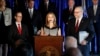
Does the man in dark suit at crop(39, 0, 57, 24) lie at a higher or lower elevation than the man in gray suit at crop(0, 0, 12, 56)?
higher

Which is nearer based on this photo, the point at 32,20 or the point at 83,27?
the point at 83,27

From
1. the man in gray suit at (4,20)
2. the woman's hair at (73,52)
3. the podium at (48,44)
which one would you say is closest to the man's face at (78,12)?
the podium at (48,44)

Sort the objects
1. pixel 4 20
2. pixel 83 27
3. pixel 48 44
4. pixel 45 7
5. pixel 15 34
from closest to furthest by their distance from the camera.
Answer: pixel 48 44 < pixel 83 27 < pixel 15 34 < pixel 4 20 < pixel 45 7

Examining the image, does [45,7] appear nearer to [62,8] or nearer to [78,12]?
[62,8]

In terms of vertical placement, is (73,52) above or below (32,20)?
below

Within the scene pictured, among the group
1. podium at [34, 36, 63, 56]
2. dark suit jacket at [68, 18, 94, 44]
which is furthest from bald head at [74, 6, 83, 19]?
podium at [34, 36, 63, 56]

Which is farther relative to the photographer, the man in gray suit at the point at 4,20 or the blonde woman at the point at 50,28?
the man in gray suit at the point at 4,20

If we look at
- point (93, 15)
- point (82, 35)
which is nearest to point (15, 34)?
point (82, 35)

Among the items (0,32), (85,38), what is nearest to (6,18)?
(0,32)

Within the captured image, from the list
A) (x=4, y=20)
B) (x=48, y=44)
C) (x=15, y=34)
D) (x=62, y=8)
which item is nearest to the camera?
(x=48, y=44)

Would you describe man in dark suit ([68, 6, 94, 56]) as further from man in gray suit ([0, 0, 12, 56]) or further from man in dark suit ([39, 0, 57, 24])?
man in gray suit ([0, 0, 12, 56])

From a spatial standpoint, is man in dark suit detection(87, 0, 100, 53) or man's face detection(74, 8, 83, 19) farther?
man in dark suit detection(87, 0, 100, 53)

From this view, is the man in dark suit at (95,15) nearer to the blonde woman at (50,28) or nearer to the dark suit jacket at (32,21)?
the dark suit jacket at (32,21)

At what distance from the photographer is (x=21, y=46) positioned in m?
3.41
